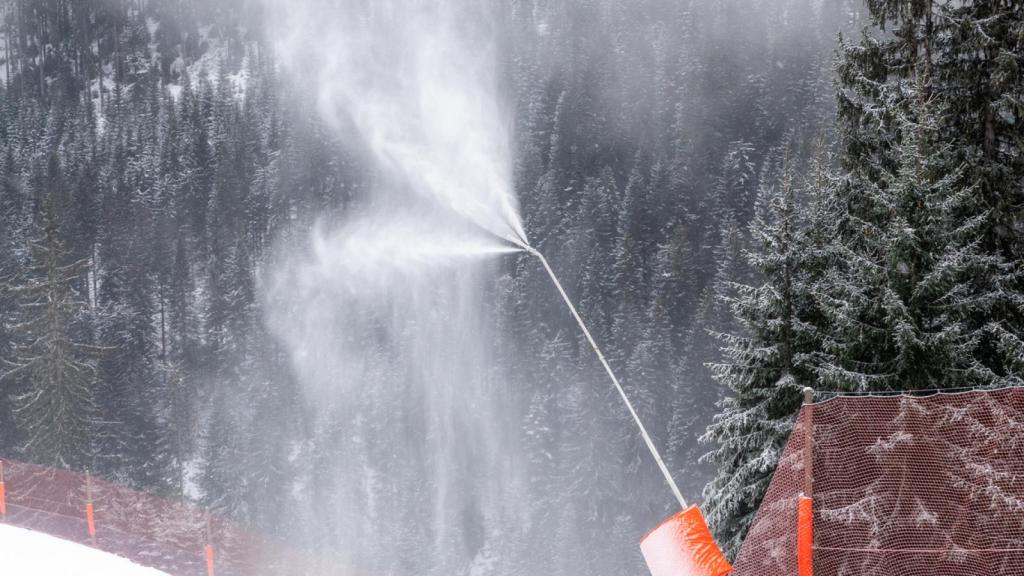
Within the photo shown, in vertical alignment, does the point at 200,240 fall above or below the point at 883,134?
below

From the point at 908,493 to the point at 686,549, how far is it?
2431 mm

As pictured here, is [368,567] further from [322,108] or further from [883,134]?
[322,108]

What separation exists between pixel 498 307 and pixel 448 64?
9046 centimetres

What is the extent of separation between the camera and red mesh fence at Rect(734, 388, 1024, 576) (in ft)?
21.5

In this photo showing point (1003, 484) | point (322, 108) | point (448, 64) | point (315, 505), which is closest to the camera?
point (1003, 484)

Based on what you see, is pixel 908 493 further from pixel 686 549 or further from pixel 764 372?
pixel 764 372

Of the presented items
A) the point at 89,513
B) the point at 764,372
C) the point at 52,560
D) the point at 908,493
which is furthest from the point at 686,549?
the point at 89,513

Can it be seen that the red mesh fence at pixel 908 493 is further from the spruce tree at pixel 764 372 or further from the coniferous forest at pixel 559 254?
the spruce tree at pixel 764 372

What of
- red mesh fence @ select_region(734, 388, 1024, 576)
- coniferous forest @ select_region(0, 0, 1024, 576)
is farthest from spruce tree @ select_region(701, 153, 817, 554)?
red mesh fence @ select_region(734, 388, 1024, 576)

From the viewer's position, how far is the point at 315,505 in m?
71.3

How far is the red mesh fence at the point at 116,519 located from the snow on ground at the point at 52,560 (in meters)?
6.12

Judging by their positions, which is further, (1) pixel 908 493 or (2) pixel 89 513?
(2) pixel 89 513

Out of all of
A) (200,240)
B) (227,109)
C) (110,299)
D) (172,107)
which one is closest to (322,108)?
(227,109)

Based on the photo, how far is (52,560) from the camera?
5.96m
